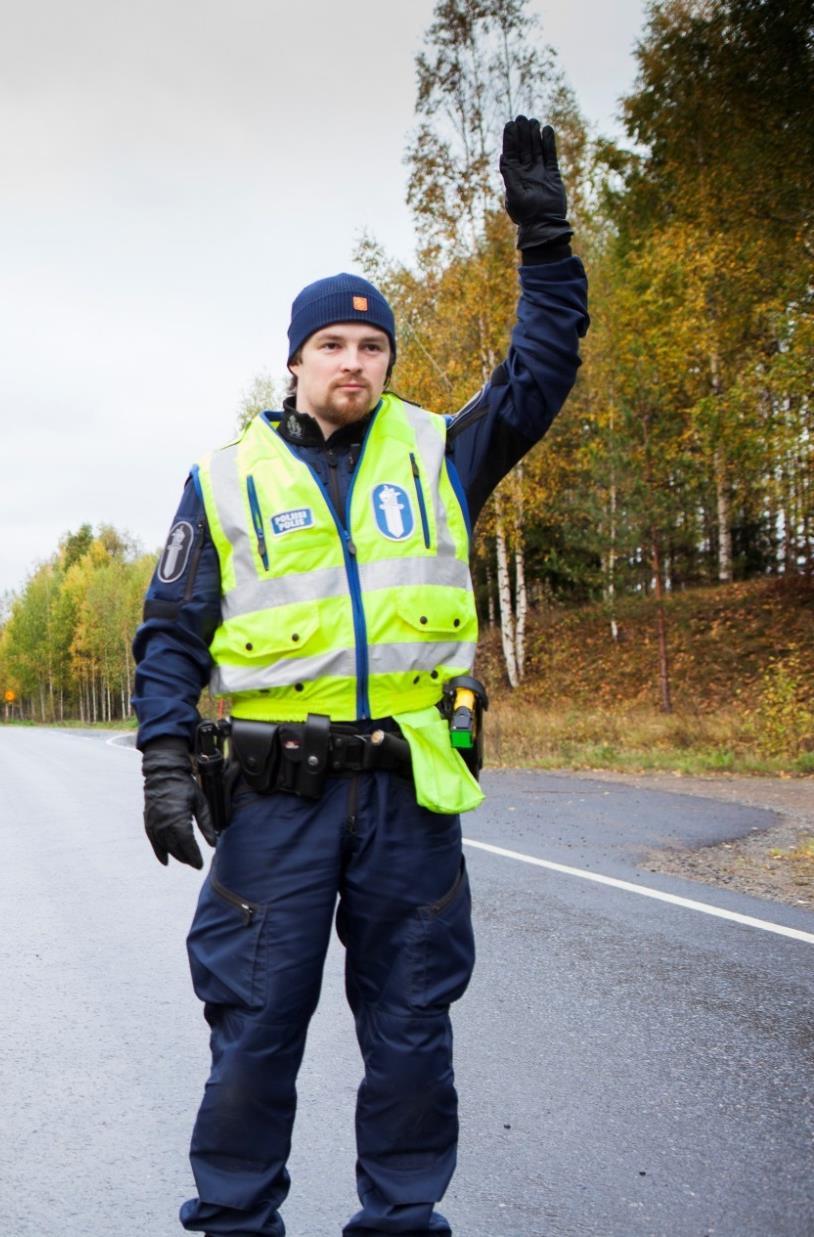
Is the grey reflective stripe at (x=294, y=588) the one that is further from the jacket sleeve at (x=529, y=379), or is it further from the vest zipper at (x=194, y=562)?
the jacket sleeve at (x=529, y=379)

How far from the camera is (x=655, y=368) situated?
65.4ft

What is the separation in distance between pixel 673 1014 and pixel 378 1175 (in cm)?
214

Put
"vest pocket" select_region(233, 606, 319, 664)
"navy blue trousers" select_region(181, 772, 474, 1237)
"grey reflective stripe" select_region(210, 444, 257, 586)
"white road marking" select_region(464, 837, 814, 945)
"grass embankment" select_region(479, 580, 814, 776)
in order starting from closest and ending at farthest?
"navy blue trousers" select_region(181, 772, 474, 1237) → "vest pocket" select_region(233, 606, 319, 664) → "grey reflective stripe" select_region(210, 444, 257, 586) → "white road marking" select_region(464, 837, 814, 945) → "grass embankment" select_region(479, 580, 814, 776)

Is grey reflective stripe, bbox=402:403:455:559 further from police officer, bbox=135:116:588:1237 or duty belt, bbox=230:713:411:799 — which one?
duty belt, bbox=230:713:411:799

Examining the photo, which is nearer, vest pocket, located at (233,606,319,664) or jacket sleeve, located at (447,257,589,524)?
vest pocket, located at (233,606,319,664)

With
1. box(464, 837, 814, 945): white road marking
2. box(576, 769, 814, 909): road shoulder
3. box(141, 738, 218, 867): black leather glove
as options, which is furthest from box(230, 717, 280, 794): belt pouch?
box(576, 769, 814, 909): road shoulder

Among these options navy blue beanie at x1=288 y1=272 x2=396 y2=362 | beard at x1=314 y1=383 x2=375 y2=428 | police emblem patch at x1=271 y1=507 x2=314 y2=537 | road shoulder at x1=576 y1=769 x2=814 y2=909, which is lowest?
road shoulder at x1=576 y1=769 x2=814 y2=909

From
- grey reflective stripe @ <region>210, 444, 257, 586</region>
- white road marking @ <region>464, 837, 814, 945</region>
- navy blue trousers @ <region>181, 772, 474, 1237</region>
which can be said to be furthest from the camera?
white road marking @ <region>464, 837, 814, 945</region>

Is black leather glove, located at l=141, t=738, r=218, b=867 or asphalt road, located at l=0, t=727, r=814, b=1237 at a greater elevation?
black leather glove, located at l=141, t=738, r=218, b=867

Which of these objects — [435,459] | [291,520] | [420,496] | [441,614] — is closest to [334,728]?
[441,614]

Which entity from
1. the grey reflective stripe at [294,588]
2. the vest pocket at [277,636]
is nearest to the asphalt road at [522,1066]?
the vest pocket at [277,636]

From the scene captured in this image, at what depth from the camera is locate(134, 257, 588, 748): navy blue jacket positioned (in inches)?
103

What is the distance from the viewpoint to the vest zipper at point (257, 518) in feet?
8.52

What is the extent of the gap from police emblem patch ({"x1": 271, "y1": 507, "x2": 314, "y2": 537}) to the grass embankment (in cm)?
1080
